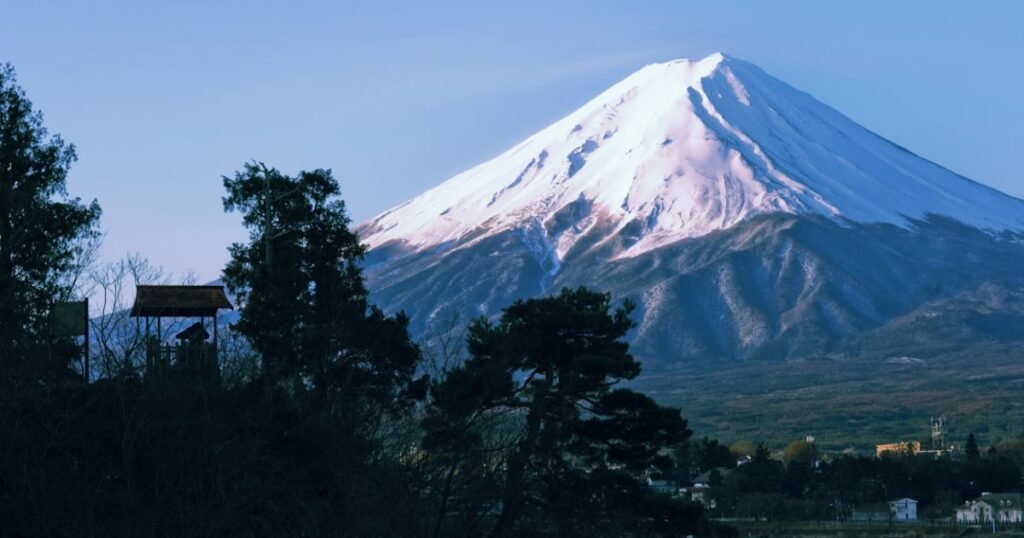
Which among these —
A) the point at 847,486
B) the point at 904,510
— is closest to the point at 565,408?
the point at 904,510

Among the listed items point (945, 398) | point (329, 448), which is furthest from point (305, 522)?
point (945, 398)

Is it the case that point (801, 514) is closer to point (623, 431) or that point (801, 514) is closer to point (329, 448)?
point (623, 431)

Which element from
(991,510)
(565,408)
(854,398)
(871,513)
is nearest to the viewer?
(565,408)

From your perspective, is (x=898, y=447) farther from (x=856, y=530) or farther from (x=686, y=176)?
(x=686, y=176)

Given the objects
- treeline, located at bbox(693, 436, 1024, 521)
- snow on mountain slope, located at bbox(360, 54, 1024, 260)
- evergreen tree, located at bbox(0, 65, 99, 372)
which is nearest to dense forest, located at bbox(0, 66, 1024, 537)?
evergreen tree, located at bbox(0, 65, 99, 372)

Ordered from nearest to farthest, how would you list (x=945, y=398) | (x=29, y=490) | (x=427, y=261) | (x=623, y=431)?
1. (x=29, y=490)
2. (x=623, y=431)
3. (x=945, y=398)
4. (x=427, y=261)

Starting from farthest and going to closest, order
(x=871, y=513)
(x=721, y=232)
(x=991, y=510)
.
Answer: (x=721, y=232) < (x=871, y=513) < (x=991, y=510)
